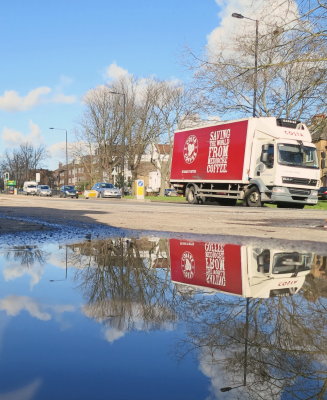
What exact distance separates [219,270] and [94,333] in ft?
7.87

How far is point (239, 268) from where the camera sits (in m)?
5.19

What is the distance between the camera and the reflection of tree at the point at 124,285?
3.24 metres

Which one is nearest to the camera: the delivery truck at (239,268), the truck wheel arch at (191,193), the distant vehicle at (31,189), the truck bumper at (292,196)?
the delivery truck at (239,268)

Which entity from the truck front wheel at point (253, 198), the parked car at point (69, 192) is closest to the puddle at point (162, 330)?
the truck front wheel at point (253, 198)

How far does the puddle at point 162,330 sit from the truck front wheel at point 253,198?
16.6m

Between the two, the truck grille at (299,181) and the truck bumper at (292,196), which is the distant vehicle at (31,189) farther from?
the truck grille at (299,181)

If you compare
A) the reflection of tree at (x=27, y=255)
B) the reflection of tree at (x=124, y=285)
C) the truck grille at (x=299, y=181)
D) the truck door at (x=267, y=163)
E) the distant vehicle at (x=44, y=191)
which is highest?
the truck door at (x=267, y=163)

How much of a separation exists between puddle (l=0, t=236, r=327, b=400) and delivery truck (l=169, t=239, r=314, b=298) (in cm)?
2

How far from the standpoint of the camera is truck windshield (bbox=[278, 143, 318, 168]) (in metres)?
20.9

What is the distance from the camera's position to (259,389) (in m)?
2.18

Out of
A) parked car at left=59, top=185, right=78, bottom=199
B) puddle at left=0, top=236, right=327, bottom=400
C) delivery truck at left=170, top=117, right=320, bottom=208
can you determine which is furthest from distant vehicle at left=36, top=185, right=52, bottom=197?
puddle at left=0, top=236, right=327, bottom=400

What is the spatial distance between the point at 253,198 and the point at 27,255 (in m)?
17.4

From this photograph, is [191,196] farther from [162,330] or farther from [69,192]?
[69,192]

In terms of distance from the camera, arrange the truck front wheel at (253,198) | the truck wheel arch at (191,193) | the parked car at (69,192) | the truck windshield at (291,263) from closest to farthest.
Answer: the truck windshield at (291,263), the truck front wheel at (253,198), the truck wheel arch at (191,193), the parked car at (69,192)
